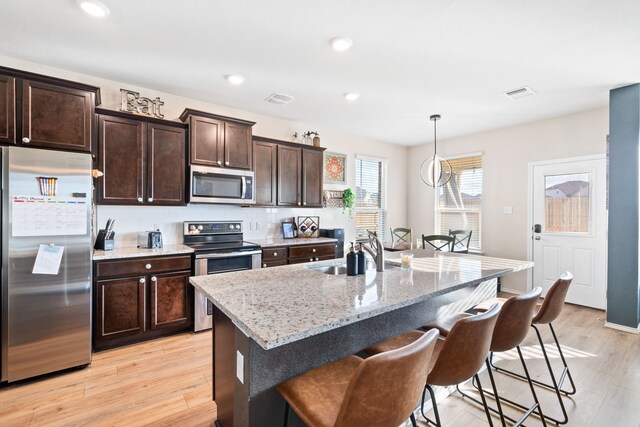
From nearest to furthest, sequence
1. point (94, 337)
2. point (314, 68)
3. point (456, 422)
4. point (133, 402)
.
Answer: point (456, 422)
point (133, 402)
point (94, 337)
point (314, 68)

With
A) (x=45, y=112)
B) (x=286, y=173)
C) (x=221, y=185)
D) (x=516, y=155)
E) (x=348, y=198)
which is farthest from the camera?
(x=348, y=198)

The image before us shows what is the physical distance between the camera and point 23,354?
7.63 ft

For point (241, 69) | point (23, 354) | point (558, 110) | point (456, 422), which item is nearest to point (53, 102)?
point (241, 69)

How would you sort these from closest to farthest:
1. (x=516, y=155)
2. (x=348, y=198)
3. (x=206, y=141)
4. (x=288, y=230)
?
(x=206, y=141) → (x=288, y=230) → (x=516, y=155) → (x=348, y=198)

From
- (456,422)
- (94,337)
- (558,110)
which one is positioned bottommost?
(456,422)

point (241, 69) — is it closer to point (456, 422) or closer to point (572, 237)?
point (456, 422)

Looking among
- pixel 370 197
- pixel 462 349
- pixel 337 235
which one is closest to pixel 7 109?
pixel 462 349

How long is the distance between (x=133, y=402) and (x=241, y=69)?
9.65ft

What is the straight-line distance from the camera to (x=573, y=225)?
14.1ft

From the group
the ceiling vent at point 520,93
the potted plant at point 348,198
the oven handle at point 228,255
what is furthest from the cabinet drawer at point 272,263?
the ceiling vent at point 520,93

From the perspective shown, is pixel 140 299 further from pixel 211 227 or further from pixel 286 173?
pixel 286 173

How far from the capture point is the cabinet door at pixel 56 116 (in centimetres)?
245

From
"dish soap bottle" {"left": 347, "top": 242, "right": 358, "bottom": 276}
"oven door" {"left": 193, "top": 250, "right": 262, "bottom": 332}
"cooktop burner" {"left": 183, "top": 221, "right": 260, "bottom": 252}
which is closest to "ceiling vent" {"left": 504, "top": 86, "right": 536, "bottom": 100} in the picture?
"dish soap bottle" {"left": 347, "top": 242, "right": 358, "bottom": 276}

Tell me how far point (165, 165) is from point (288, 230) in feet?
6.20
